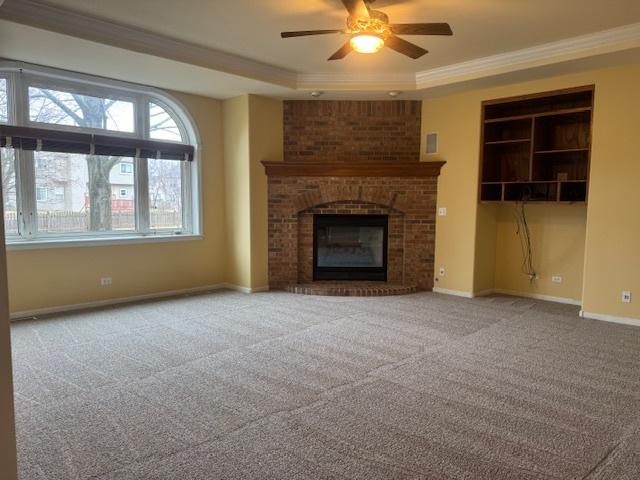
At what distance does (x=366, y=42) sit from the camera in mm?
3629

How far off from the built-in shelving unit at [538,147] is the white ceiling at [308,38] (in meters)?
0.80

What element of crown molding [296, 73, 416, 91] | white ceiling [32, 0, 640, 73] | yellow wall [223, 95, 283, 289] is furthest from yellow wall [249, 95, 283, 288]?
white ceiling [32, 0, 640, 73]

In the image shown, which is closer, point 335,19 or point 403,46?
point 403,46

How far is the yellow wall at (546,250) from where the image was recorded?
18.2ft

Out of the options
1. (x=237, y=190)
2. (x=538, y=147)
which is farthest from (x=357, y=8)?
(x=237, y=190)

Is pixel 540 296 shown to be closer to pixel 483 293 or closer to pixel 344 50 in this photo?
pixel 483 293

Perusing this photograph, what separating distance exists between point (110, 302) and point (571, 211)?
5648 mm

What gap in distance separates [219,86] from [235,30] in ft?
4.73

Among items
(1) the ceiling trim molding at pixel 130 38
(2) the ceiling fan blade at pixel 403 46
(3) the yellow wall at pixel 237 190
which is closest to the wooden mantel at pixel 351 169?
(3) the yellow wall at pixel 237 190

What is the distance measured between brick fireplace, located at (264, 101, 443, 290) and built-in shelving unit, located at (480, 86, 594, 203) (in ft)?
2.64

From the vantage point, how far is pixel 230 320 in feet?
15.6

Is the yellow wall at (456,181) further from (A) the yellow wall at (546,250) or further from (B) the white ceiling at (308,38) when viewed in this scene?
(B) the white ceiling at (308,38)

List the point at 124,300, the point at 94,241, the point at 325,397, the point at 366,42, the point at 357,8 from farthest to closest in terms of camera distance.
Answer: the point at 124,300, the point at 94,241, the point at 366,42, the point at 357,8, the point at 325,397

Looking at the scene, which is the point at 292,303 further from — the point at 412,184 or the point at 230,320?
the point at 412,184
